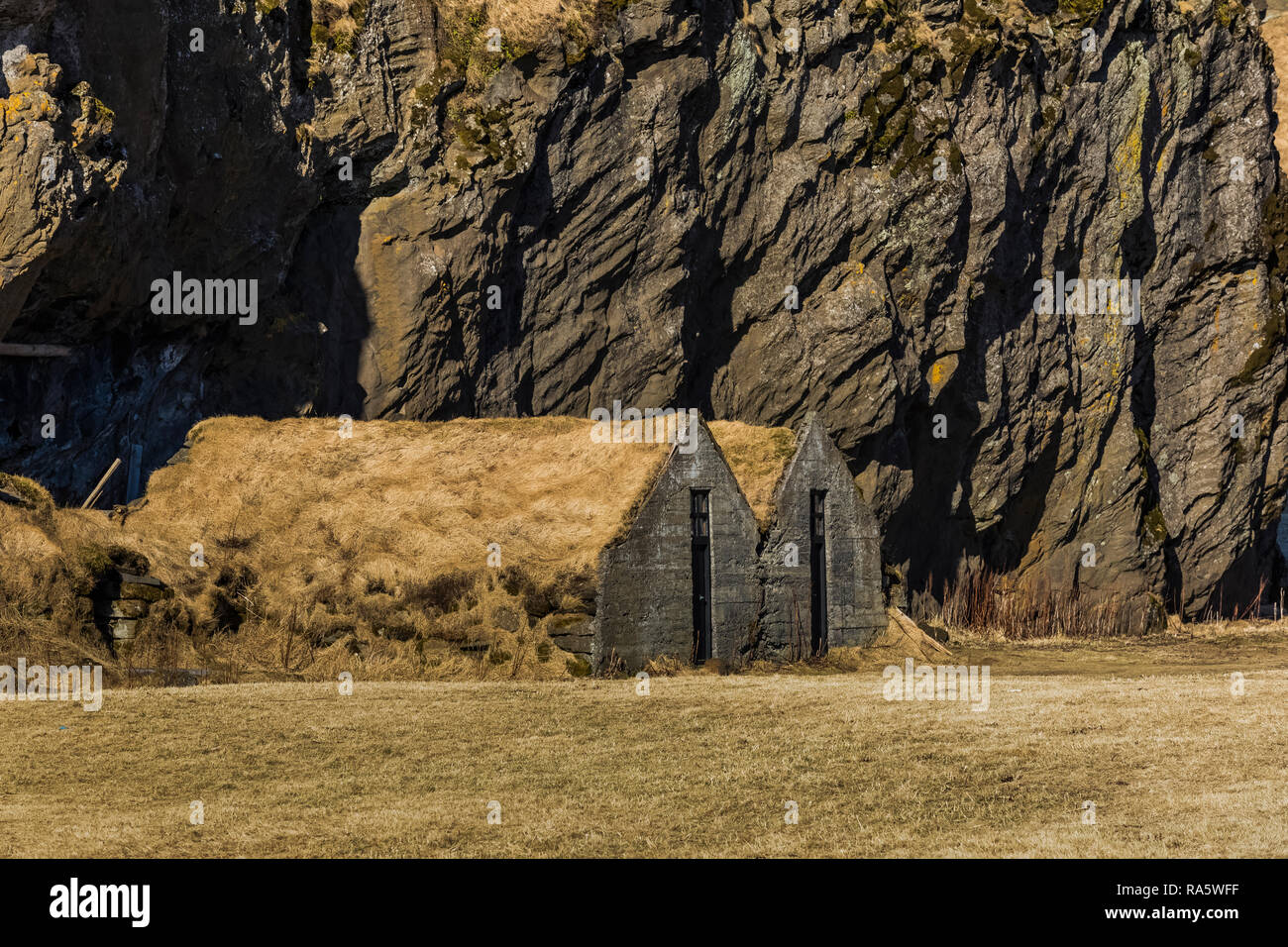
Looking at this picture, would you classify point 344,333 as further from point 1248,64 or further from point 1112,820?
point 1248,64

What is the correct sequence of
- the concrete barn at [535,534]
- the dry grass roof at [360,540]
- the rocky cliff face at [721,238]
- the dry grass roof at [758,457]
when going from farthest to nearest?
1. the rocky cliff face at [721,238]
2. the dry grass roof at [758,457]
3. the concrete barn at [535,534]
4. the dry grass roof at [360,540]

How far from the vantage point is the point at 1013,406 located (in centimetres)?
5347

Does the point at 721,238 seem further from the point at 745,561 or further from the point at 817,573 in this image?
the point at 745,561

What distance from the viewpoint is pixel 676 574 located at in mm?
27781

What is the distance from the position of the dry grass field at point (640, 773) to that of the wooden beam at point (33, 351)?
12.2m

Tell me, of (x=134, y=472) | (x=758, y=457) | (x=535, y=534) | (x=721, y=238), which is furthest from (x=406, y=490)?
(x=721, y=238)

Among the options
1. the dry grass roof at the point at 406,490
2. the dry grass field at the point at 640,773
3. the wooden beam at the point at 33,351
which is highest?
the wooden beam at the point at 33,351

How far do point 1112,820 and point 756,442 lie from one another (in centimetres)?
2016

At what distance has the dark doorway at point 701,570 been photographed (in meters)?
28.3

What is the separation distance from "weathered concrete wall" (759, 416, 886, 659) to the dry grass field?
7630mm

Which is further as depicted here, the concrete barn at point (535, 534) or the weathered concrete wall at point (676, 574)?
the weathered concrete wall at point (676, 574)

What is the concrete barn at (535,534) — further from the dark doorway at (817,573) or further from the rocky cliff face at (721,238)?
the rocky cliff face at (721,238)

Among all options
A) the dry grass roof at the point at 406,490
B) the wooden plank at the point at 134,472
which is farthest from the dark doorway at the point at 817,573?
the wooden plank at the point at 134,472

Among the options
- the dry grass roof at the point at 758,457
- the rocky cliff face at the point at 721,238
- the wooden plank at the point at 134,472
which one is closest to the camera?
the dry grass roof at the point at 758,457
